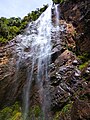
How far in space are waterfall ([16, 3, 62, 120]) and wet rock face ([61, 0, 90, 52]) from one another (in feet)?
3.18

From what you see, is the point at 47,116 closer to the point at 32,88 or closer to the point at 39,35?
the point at 32,88

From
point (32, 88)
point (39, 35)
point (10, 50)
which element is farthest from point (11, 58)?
point (32, 88)

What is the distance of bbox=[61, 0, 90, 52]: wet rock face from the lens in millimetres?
17028

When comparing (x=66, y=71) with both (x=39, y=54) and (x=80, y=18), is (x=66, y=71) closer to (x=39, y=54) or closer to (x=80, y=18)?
(x=39, y=54)

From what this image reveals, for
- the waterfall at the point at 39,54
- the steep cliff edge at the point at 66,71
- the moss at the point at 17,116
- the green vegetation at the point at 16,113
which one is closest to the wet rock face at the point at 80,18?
the steep cliff edge at the point at 66,71

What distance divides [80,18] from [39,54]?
4656mm

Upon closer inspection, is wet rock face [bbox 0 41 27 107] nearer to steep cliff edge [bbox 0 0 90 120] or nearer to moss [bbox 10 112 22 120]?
steep cliff edge [bbox 0 0 90 120]

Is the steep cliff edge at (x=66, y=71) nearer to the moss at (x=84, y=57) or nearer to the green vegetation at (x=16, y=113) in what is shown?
the moss at (x=84, y=57)

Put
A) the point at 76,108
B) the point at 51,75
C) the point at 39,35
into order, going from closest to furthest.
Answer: the point at 76,108 < the point at 51,75 < the point at 39,35

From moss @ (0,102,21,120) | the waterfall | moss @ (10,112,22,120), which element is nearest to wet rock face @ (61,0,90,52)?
the waterfall

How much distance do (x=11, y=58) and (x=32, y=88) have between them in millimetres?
4080

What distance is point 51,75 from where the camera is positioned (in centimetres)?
1474

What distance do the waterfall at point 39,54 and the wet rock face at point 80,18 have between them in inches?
38.1

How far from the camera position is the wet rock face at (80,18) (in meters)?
17.0
